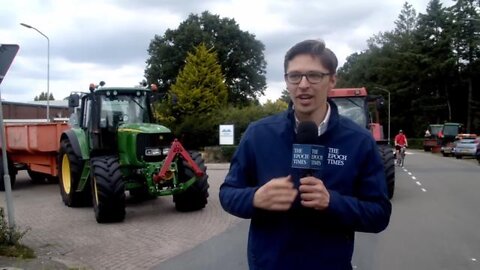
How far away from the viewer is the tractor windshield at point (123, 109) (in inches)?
447

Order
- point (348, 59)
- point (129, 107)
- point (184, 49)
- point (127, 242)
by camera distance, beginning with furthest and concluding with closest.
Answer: point (348, 59), point (184, 49), point (129, 107), point (127, 242)

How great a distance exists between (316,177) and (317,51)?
1.87 feet

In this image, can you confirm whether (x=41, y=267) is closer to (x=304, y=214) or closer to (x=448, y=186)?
(x=304, y=214)

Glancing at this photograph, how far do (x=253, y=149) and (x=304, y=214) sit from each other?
0.39 m

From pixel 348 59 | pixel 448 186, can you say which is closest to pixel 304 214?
pixel 448 186

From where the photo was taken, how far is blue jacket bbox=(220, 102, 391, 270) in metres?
2.23

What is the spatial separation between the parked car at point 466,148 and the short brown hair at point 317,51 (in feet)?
110

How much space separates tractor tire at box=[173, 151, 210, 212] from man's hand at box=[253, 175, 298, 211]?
Result: 27.2 feet

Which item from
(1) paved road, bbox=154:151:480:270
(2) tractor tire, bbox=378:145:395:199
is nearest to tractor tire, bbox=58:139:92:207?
(1) paved road, bbox=154:151:480:270

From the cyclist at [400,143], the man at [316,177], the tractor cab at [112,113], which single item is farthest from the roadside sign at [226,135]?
the man at [316,177]

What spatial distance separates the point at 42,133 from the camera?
14.3 meters

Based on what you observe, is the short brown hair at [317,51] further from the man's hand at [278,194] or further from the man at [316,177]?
the man's hand at [278,194]

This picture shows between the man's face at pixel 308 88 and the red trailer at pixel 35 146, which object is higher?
the man's face at pixel 308 88

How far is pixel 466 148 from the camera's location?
33.4 metres
